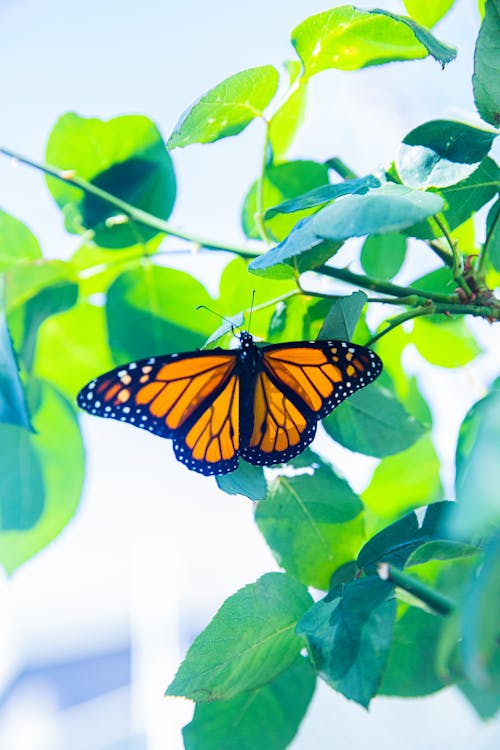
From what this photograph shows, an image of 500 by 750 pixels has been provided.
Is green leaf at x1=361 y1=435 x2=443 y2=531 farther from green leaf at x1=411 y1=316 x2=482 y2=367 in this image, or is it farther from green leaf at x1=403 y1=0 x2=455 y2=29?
green leaf at x1=403 y1=0 x2=455 y2=29

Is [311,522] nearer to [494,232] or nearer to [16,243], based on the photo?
[494,232]

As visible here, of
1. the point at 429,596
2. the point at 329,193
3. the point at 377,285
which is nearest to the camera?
the point at 429,596

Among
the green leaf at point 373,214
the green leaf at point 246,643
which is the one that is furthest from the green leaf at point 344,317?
the green leaf at point 246,643

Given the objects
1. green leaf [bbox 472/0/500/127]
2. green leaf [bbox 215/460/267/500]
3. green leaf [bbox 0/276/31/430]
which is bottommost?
green leaf [bbox 215/460/267/500]

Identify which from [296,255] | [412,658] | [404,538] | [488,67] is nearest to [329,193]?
[296,255]

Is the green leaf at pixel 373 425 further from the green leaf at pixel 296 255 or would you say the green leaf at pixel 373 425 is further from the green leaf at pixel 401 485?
the green leaf at pixel 296 255

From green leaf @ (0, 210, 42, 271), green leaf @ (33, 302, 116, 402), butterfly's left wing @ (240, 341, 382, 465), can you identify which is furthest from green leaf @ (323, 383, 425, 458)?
green leaf @ (0, 210, 42, 271)
